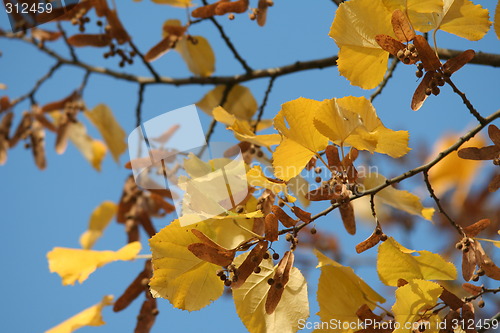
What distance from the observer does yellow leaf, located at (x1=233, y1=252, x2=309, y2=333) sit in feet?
2.66

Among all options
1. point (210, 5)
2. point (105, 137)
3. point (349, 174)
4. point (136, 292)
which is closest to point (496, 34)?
point (349, 174)

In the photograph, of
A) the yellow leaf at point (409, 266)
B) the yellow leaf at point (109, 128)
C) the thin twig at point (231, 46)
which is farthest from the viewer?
the yellow leaf at point (109, 128)

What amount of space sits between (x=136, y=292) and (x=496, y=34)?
2.71 ft

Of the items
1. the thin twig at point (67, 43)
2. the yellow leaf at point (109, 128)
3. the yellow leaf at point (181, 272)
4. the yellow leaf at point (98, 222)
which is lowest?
the yellow leaf at point (181, 272)

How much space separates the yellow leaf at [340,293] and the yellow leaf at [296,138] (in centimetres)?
15

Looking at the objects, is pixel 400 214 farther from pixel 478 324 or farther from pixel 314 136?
pixel 314 136

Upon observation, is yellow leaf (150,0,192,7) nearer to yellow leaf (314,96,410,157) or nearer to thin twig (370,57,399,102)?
thin twig (370,57,399,102)

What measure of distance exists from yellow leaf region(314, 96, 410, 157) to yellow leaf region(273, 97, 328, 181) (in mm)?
19

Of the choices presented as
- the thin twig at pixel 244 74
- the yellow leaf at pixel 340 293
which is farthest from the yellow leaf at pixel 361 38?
the thin twig at pixel 244 74

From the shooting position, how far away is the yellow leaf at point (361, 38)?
2.48 feet

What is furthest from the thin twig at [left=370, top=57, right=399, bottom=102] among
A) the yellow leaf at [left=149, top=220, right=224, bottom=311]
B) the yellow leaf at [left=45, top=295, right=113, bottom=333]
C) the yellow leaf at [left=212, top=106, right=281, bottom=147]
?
the yellow leaf at [left=45, top=295, right=113, bottom=333]

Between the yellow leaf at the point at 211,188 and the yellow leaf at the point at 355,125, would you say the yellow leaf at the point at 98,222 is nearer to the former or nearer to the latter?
the yellow leaf at the point at 211,188

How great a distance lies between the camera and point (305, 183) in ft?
3.13

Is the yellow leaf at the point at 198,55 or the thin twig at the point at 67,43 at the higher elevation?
the thin twig at the point at 67,43
